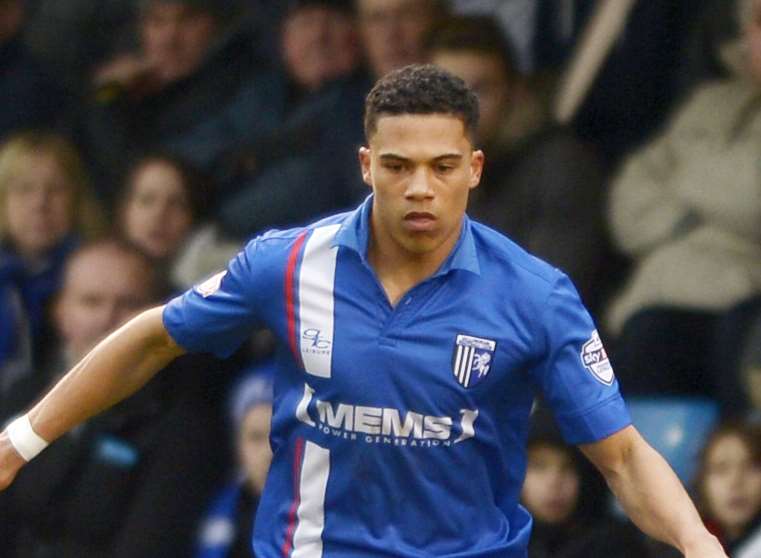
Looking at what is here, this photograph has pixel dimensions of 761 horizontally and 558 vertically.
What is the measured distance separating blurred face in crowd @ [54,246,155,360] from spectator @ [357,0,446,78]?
3.92 ft

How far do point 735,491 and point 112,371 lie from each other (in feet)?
8.77

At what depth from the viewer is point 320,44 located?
30.4ft

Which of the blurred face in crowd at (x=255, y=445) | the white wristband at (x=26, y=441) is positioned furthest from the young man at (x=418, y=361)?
the blurred face in crowd at (x=255, y=445)

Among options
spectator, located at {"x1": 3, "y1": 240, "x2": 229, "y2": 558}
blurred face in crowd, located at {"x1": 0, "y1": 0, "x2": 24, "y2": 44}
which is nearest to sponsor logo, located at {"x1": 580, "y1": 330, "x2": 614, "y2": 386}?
spectator, located at {"x1": 3, "y1": 240, "x2": 229, "y2": 558}

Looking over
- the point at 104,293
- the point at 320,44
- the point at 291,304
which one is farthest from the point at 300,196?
the point at 291,304

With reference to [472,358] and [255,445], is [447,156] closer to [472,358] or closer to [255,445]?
[472,358]

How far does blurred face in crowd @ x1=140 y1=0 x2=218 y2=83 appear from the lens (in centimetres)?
983

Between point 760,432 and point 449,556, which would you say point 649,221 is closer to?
point 760,432

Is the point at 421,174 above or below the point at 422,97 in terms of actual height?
below

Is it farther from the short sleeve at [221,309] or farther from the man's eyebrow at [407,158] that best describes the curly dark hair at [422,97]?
the short sleeve at [221,309]

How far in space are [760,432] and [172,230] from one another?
272 centimetres

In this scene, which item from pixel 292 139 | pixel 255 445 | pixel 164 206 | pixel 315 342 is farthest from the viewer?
A: pixel 164 206

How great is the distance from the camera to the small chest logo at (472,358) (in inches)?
212

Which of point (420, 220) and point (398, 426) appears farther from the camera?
point (398, 426)
